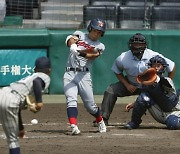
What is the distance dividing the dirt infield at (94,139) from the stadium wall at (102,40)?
286cm

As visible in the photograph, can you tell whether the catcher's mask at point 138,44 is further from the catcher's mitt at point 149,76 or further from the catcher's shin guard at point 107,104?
the catcher's shin guard at point 107,104

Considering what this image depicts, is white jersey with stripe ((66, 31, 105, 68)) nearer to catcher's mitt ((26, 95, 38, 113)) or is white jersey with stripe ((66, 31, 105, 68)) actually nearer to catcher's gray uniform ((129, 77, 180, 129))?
catcher's gray uniform ((129, 77, 180, 129))

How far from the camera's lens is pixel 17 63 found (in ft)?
46.8

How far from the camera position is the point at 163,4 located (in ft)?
56.3

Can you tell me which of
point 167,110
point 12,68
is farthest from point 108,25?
point 167,110

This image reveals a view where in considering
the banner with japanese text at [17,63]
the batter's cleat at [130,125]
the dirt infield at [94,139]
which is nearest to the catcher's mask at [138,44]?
the batter's cleat at [130,125]

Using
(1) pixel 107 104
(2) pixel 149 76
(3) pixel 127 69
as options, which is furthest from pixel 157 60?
(1) pixel 107 104

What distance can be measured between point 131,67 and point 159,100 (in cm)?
69

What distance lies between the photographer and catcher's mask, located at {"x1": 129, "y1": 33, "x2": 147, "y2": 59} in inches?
388

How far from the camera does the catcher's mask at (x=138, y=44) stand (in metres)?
9.87

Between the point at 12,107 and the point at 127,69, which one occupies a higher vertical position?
the point at 12,107

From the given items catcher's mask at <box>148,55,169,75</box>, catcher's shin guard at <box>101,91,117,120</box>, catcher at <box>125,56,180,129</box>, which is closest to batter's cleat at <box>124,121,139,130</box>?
catcher at <box>125,56,180,129</box>

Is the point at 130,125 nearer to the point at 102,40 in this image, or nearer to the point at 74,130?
the point at 74,130

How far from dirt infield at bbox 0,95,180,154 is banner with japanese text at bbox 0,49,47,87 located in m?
2.85
